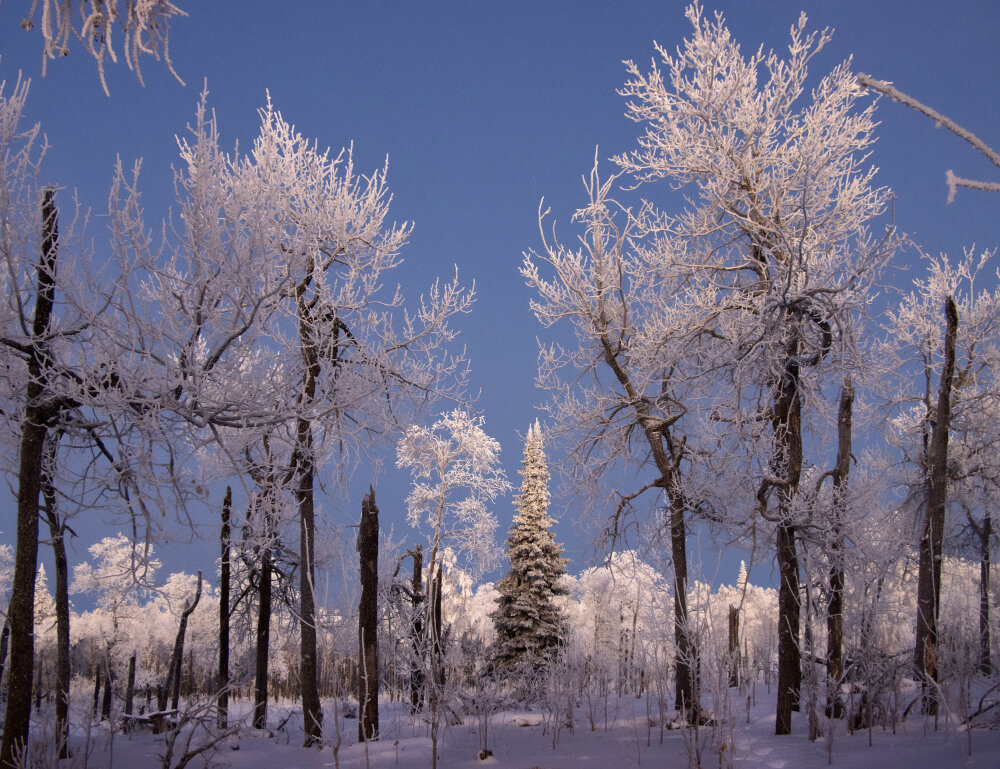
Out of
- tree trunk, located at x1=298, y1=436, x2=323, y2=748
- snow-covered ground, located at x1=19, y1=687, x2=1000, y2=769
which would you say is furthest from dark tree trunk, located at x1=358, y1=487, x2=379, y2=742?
tree trunk, located at x1=298, y1=436, x2=323, y2=748

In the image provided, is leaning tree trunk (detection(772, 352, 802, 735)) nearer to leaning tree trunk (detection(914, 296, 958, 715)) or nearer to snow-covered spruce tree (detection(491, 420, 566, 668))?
leaning tree trunk (detection(914, 296, 958, 715))

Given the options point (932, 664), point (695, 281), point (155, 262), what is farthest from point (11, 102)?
point (932, 664)

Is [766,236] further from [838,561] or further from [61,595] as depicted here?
[61,595]

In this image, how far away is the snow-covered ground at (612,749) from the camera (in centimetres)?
651

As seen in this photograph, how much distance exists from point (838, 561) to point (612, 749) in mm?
3985

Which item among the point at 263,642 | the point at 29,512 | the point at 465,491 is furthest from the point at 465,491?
the point at 29,512

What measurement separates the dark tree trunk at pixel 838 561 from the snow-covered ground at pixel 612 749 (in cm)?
64

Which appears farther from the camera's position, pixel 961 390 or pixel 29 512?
pixel 961 390

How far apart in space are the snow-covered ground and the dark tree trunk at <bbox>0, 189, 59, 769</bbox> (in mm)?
573

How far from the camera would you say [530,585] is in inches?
941

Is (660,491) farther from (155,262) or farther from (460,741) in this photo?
(155,262)

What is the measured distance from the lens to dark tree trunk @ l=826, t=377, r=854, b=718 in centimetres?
934

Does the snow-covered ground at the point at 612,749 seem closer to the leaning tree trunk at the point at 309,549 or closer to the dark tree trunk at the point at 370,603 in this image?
the dark tree trunk at the point at 370,603

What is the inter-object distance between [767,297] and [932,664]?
21.2 ft
